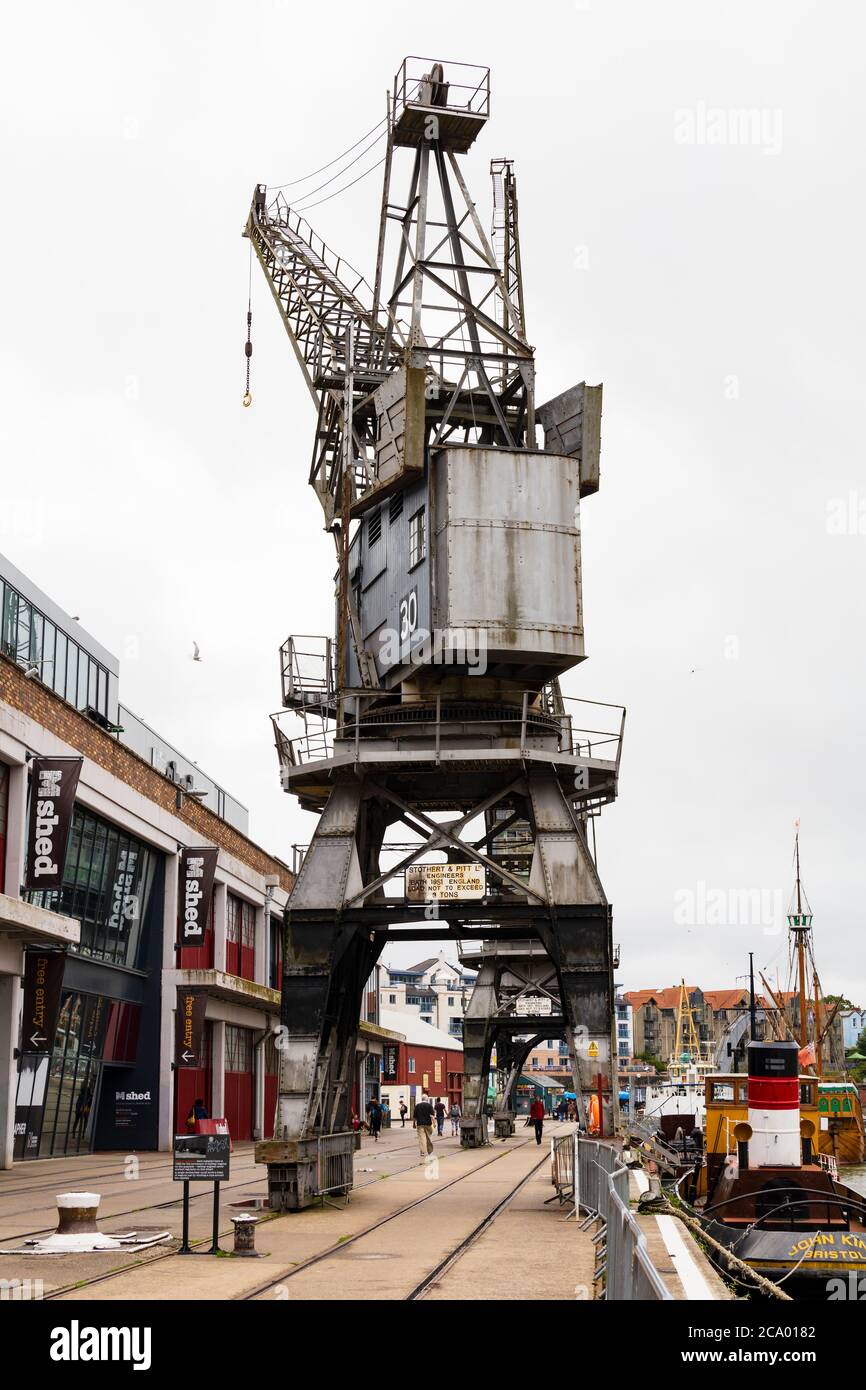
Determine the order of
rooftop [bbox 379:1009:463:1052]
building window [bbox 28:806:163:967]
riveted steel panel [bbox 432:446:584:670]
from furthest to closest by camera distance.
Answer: rooftop [bbox 379:1009:463:1052] < building window [bbox 28:806:163:967] < riveted steel panel [bbox 432:446:584:670]

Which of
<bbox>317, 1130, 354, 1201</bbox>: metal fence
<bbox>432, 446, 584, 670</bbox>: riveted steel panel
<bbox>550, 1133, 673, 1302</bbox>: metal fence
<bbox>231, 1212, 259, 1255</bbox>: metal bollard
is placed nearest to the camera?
<bbox>550, 1133, 673, 1302</bbox>: metal fence

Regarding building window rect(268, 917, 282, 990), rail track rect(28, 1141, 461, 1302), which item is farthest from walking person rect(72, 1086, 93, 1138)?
building window rect(268, 917, 282, 990)

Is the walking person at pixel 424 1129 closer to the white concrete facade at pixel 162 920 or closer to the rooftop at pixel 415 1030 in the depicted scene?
the white concrete facade at pixel 162 920

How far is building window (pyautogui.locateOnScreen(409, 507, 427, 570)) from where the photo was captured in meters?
28.5

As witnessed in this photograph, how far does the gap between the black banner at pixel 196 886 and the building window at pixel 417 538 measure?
27644mm

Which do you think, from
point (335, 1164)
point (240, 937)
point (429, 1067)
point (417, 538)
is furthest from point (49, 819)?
point (429, 1067)

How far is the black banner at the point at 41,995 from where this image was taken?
36125mm

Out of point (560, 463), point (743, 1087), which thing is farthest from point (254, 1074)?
point (560, 463)

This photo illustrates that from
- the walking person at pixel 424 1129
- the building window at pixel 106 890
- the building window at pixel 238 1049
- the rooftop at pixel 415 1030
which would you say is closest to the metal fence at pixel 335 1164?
the walking person at pixel 424 1129

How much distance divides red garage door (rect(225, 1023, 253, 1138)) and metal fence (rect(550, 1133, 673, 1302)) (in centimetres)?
3221

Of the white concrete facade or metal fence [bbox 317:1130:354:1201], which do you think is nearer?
metal fence [bbox 317:1130:354:1201]

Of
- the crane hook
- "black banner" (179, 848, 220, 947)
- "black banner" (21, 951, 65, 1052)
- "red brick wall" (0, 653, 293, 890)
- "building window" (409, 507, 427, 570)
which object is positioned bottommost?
"black banner" (21, 951, 65, 1052)

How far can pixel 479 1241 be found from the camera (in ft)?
67.4

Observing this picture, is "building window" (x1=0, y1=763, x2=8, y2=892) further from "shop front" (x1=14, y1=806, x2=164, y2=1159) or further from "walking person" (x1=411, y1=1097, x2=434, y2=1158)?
"walking person" (x1=411, y1=1097, x2=434, y2=1158)
